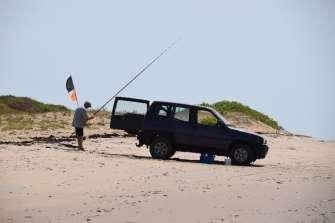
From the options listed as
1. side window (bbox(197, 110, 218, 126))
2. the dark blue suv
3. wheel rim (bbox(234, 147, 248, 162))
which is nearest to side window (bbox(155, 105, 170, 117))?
the dark blue suv

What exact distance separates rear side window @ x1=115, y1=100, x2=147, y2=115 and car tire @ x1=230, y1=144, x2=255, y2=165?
10.3ft

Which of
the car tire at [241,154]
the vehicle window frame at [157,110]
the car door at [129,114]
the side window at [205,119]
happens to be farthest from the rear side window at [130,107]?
→ the car tire at [241,154]

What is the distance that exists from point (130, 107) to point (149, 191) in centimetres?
867

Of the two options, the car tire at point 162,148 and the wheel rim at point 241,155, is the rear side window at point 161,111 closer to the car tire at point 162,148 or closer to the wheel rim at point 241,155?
the car tire at point 162,148

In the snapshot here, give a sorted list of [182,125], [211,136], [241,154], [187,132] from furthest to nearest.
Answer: [182,125] < [187,132] < [211,136] < [241,154]

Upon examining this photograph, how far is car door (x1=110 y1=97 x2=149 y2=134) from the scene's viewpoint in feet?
67.5

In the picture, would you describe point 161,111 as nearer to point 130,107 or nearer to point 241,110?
point 130,107

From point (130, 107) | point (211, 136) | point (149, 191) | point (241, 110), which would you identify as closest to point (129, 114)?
point (130, 107)

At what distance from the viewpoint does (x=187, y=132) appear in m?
19.9

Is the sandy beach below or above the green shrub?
below

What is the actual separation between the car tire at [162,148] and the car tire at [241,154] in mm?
1841

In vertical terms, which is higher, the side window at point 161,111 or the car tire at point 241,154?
the side window at point 161,111

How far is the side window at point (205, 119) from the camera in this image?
19956 mm

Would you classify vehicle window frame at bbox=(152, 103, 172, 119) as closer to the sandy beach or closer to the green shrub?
the sandy beach
